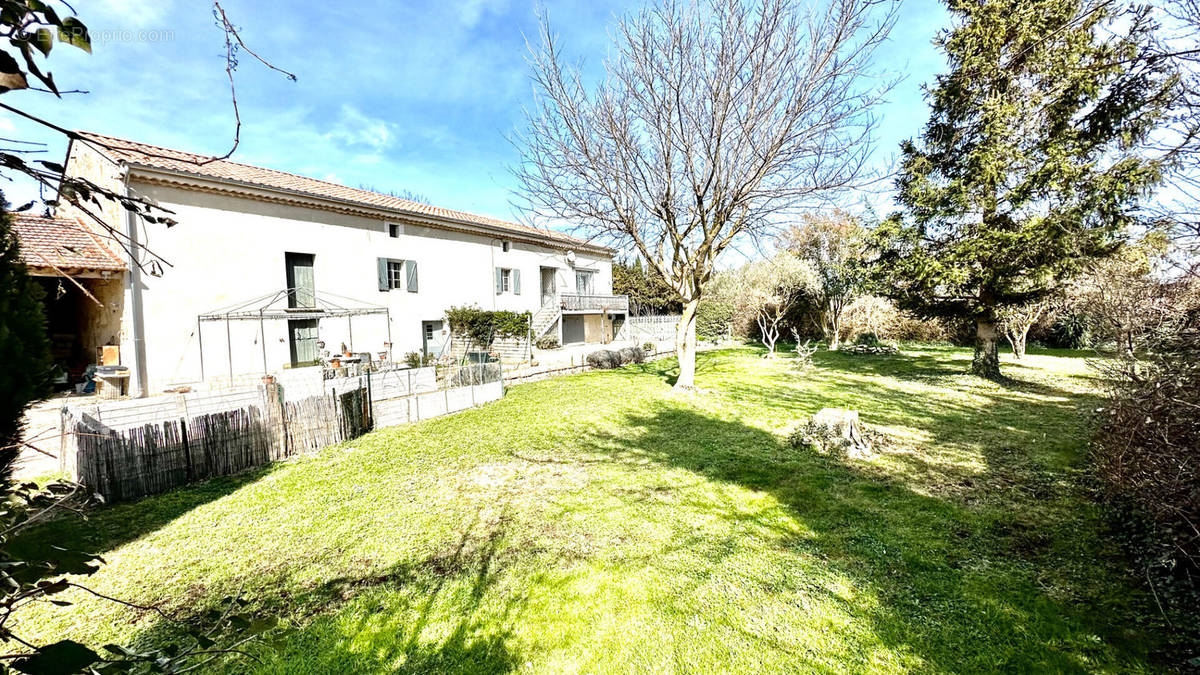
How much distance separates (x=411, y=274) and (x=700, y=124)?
12.4m

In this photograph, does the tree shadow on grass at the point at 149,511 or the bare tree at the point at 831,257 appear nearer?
the tree shadow on grass at the point at 149,511

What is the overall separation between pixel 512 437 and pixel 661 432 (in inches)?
98.1

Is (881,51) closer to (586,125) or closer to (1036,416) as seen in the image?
(586,125)

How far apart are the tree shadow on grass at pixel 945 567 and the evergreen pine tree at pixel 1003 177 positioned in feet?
27.8

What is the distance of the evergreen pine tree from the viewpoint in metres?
10.2

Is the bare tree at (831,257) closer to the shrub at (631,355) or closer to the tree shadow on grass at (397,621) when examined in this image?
the shrub at (631,355)

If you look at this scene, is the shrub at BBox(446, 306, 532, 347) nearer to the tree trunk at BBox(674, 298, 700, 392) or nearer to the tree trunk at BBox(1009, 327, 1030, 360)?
the tree trunk at BBox(674, 298, 700, 392)

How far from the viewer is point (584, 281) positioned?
27.3 meters

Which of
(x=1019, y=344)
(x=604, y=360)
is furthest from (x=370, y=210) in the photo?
(x=1019, y=344)

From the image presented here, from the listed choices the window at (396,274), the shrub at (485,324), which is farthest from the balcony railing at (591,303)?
the window at (396,274)

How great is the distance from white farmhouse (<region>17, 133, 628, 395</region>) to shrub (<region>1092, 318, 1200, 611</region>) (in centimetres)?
1375

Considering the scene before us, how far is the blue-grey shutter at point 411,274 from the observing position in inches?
703

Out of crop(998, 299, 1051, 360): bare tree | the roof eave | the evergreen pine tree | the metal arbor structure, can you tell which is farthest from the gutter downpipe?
→ crop(998, 299, 1051, 360): bare tree

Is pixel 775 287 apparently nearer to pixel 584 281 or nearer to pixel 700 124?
pixel 584 281
